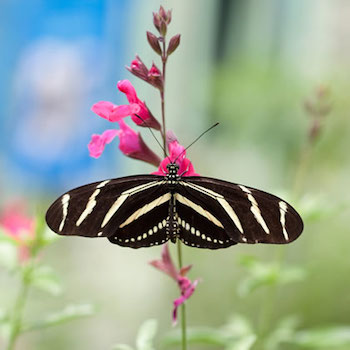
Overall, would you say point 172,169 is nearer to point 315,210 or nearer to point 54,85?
point 315,210

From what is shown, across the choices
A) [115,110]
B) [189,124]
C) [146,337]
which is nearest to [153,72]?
[115,110]

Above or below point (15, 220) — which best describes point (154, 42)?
below

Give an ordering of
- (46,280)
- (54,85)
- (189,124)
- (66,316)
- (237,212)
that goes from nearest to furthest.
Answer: (237,212) < (66,316) < (46,280) < (54,85) < (189,124)

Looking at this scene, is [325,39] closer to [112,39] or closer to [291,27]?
[291,27]

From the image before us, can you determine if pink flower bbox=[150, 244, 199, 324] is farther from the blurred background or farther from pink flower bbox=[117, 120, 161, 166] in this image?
the blurred background

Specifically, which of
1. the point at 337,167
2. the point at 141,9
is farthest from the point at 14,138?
the point at 337,167

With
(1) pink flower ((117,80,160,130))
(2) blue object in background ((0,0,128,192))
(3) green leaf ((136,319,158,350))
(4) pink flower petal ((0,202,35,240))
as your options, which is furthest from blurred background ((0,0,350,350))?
(1) pink flower ((117,80,160,130))

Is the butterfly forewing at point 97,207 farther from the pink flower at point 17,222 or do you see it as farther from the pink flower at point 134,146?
the pink flower at point 17,222

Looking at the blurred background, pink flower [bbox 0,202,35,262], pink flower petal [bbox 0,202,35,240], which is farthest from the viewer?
the blurred background
